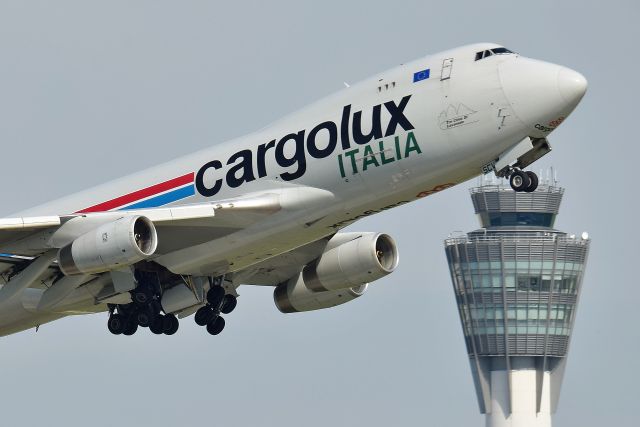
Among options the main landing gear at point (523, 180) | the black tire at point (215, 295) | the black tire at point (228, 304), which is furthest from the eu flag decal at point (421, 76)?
the black tire at point (228, 304)

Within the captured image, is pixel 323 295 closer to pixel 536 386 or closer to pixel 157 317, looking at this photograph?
pixel 157 317

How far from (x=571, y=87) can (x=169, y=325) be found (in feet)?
51.7

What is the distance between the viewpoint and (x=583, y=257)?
172125mm

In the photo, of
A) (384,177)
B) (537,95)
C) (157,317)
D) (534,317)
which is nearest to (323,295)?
(157,317)

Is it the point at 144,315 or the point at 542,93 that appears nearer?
the point at 542,93

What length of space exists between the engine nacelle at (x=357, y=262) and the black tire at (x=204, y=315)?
387cm

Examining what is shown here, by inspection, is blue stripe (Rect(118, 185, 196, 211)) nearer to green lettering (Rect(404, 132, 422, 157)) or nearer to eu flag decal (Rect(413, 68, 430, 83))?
green lettering (Rect(404, 132, 422, 157))

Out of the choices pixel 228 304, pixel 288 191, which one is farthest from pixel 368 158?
pixel 228 304

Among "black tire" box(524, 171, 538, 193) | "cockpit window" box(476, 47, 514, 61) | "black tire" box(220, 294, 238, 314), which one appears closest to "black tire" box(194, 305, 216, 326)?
"black tire" box(220, 294, 238, 314)

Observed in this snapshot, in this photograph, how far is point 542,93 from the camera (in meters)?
40.1

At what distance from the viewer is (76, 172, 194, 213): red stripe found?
4616 centimetres

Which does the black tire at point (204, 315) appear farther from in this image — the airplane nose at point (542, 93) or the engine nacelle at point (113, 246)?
the airplane nose at point (542, 93)

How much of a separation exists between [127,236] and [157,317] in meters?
5.79

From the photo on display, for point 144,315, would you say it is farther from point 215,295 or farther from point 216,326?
point 216,326
